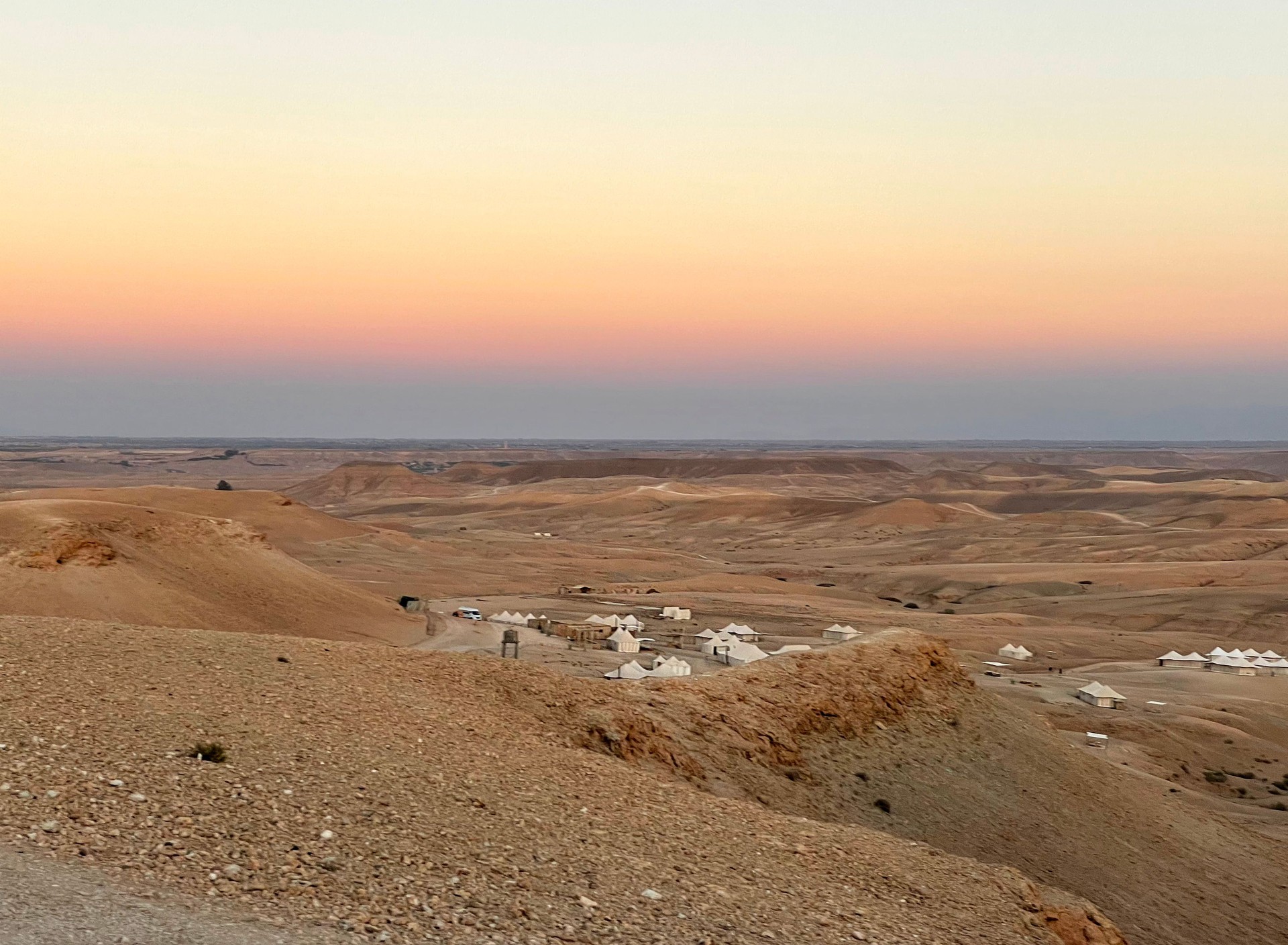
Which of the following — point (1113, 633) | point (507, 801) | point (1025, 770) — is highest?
point (507, 801)

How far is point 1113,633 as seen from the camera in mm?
67125

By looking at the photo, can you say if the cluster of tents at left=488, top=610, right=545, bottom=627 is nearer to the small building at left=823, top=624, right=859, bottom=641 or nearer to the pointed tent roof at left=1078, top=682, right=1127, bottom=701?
the small building at left=823, top=624, right=859, bottom=641

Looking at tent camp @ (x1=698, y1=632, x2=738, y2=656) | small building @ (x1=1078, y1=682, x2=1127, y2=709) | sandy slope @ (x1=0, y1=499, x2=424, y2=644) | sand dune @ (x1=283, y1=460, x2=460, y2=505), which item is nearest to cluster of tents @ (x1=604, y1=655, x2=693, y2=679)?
tent camp @ (x1=698, y1=632, x2=738, y2=656)

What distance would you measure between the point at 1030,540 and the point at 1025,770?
94783mm

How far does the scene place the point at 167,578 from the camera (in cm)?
4378

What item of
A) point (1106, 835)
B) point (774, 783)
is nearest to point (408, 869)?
point (774, 783)

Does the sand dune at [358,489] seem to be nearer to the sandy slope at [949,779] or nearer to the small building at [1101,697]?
the small building at [1101,697]

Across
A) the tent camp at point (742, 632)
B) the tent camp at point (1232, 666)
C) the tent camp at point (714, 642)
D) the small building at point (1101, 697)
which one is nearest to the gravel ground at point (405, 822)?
the small building at point (1101, 697)

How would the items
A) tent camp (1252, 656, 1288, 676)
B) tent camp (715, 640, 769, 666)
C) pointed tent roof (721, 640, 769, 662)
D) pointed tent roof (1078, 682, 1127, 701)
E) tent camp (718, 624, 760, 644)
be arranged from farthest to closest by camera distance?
tent camp (718, 624, 760, 644)
tent camp (1252, 656, 1288, 676)
tent camp (715, 640, 769, 666)
pointed tent roof (721, 640, 769, 662)
pointed tent roof (1078, 682, 1127, 701)

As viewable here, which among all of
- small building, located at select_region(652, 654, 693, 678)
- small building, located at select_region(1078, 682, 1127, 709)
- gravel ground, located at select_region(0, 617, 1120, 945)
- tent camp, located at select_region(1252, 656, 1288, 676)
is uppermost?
gravel ground, located at select_region(0, 617, 1120, 945)

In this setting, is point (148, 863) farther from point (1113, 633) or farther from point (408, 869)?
point (1113, 633)

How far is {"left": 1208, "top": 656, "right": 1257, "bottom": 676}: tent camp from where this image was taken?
179 feet

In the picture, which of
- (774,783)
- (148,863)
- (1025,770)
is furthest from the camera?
(1025,770)

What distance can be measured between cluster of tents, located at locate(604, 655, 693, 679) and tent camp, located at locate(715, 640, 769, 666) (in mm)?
3596
